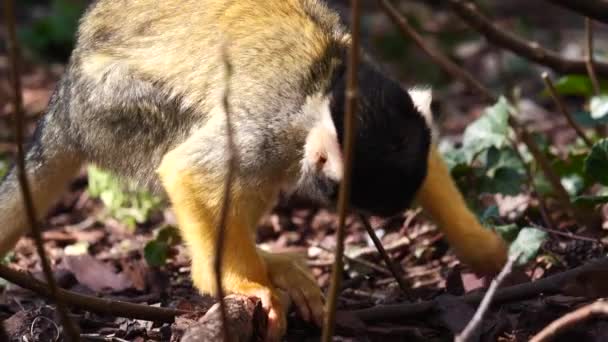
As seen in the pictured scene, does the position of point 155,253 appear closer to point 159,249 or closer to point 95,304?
point 159,249

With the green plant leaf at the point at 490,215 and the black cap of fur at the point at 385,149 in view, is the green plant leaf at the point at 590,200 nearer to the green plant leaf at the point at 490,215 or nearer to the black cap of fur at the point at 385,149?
the green plant leaf at the point at 490,215

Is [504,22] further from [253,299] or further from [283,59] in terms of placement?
[253,299]

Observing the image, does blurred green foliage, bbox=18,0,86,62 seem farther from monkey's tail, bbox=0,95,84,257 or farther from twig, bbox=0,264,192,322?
twig, bbox=0,264,192,322

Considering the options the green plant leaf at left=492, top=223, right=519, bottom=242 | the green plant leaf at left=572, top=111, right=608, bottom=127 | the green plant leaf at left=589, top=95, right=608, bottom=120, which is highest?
the green plant leaf at left=589, top=95, right=608, bottom=120

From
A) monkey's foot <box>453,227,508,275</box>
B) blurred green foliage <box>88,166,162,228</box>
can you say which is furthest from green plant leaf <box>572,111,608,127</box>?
blurred green foliage <box>88,166,162,228</box>

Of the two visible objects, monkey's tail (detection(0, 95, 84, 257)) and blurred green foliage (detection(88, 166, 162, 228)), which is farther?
blurred green foliage (detection(88, 166, 162, 228))

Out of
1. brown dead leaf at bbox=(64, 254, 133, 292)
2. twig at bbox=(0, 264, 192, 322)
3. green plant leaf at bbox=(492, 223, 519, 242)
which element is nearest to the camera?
twig at bbox=(0, 264, 192, 322)
